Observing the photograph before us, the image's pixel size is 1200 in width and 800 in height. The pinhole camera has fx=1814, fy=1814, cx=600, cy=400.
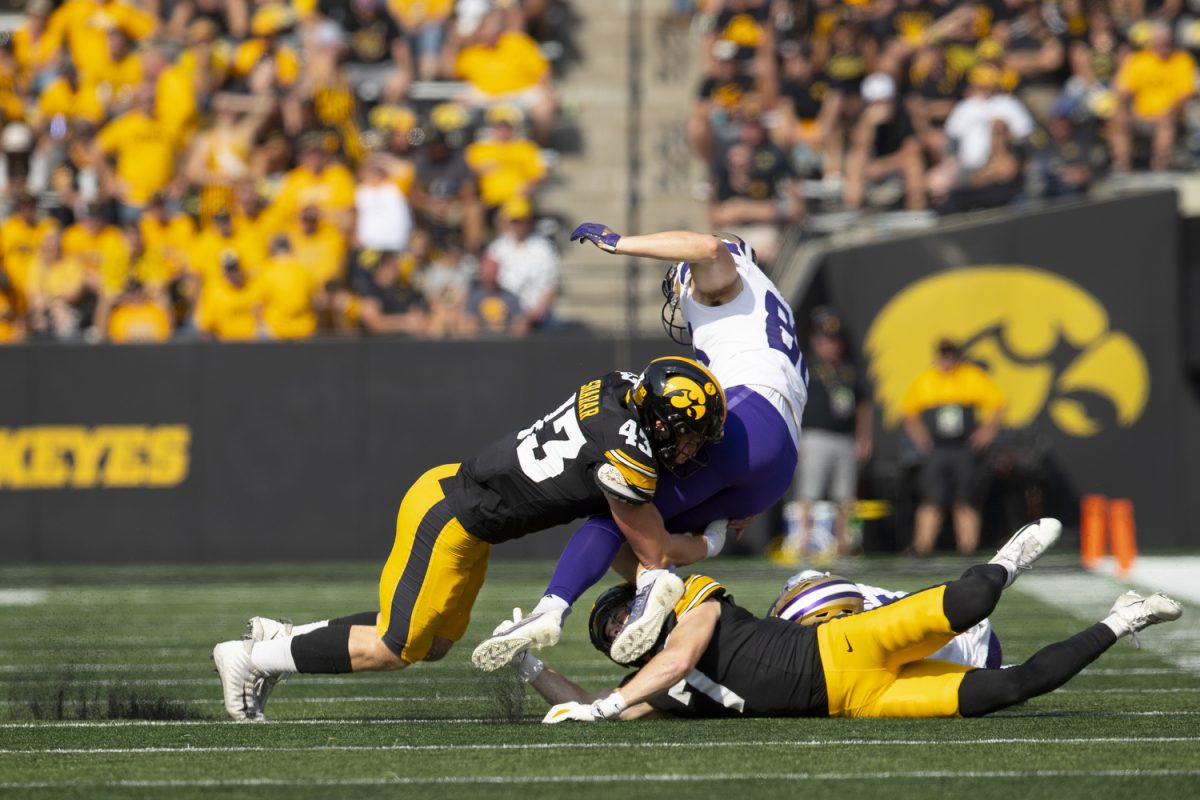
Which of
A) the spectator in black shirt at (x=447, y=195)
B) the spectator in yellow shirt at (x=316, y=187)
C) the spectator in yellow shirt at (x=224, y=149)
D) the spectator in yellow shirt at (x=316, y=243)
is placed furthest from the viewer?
the spectator in yellow shirt at (x=224, y=149)

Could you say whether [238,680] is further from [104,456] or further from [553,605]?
[104,456]

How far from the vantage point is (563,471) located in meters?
6.25

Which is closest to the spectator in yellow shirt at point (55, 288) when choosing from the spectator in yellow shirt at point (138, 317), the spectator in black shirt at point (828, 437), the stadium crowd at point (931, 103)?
the spectator in yellow shirt at point (138, 317)

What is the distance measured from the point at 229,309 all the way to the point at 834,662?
376 inches

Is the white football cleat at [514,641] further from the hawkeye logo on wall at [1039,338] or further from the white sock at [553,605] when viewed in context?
the hawkeye logo on wall at [1039,338]

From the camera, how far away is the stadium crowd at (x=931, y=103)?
15.4m

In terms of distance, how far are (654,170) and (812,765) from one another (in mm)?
11848

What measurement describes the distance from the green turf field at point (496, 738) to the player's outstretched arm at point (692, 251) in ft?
5.36

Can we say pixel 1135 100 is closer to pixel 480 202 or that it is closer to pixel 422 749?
pixel 480 202

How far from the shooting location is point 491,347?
49.0 feet

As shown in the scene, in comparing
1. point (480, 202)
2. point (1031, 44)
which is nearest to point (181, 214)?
point (480, 202)

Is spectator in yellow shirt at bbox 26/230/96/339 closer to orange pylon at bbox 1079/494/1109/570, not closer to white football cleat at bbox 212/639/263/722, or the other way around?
orange pylon at bbox 1079/494/1109/570

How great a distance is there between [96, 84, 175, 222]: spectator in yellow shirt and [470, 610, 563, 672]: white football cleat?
1067cm

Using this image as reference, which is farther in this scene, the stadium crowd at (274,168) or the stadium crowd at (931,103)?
the stadium crowd at (931,103)
